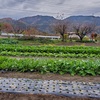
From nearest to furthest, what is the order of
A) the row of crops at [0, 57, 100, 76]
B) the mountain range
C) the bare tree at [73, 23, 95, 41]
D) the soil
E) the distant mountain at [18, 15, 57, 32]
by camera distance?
the soil < the row of crops at [0, 57, 100, 76] < the bare tree at [73, 23, 95, 41] < the mountain range < the distant mountain at [18, 15, 57, 32]

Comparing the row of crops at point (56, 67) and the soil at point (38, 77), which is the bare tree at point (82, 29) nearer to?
the row of crops at point (56, 67)

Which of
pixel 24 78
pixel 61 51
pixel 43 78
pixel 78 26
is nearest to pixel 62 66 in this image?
pixel 43 78

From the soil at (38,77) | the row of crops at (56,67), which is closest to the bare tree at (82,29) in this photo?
the row of crops at (56,67)

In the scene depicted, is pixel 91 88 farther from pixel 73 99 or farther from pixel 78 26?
pixel 78 26

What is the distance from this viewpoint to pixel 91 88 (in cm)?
401

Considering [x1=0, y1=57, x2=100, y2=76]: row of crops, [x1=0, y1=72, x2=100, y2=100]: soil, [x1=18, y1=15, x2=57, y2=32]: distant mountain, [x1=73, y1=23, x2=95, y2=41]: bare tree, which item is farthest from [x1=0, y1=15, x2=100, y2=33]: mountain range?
[x1=0, y1=72, x2=100, y2=100]: soil

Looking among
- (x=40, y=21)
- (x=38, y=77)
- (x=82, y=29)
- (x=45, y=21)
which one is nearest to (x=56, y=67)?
(x=38, y=77)

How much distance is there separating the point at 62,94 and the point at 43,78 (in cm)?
111

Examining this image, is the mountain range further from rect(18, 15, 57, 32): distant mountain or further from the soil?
the soil

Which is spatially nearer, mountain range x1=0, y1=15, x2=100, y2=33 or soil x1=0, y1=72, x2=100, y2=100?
soil x1=0, y1=72, x2=100, y2=100

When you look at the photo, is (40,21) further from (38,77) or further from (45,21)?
(38,77)

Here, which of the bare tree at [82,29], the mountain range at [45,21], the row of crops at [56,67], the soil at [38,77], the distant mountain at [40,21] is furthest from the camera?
the distant mountain at [40,21]

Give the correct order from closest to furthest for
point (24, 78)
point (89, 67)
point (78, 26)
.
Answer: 1. point (24, 78)
2. point (89, 67)
3. point (78, 26)

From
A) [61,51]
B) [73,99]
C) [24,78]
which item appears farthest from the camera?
[61,51]
